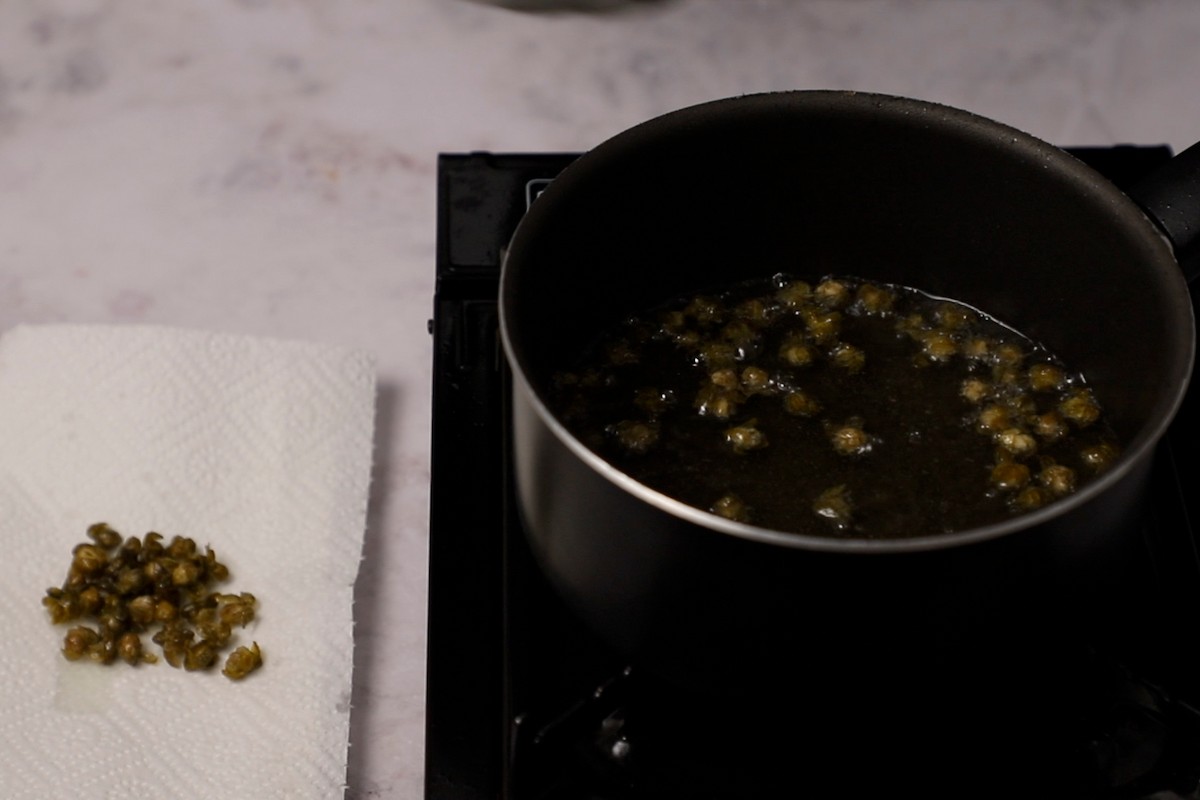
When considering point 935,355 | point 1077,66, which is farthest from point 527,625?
point 1077,66

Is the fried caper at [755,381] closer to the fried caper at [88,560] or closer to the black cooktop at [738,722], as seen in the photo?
the black cooktop at [738,722]

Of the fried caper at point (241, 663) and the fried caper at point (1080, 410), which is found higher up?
the fried caper at point (1080, 410)

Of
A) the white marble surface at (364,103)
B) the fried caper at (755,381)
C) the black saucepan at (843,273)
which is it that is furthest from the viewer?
the white marble surface at (364,103)

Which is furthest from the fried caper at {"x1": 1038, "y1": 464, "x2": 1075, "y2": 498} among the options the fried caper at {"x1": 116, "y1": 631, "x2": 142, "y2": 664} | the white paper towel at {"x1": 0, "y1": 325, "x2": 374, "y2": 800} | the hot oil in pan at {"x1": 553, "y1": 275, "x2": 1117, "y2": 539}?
the fried caper at {"x1": 116, "y1": 631, "x2": 142, "y2": 664}

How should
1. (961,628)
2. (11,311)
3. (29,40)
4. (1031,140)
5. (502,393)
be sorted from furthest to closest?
1. (29,40)
2. (11,311)
3. (502,393)
4. (1031,140)
5. (961,628)

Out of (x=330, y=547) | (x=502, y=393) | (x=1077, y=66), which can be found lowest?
(x=330, y=547)

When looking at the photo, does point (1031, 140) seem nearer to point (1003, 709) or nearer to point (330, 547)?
point (1003, 709)

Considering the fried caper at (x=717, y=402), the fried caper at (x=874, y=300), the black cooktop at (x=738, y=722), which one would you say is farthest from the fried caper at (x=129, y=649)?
the fried caper at (x=874, y=300)
